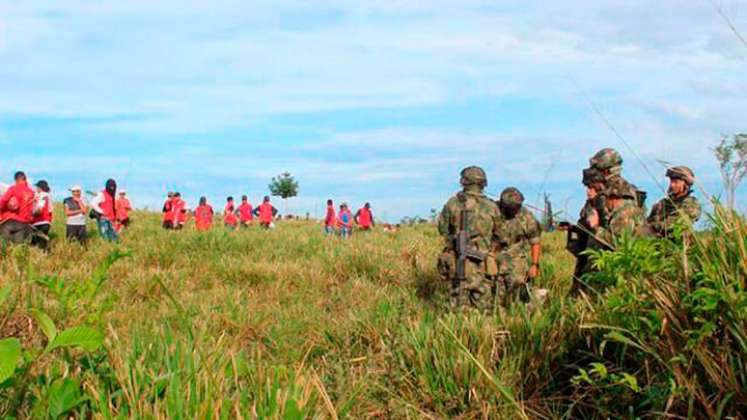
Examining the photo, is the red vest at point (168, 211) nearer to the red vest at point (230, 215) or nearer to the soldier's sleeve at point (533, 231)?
the red vest at point (230, 215)

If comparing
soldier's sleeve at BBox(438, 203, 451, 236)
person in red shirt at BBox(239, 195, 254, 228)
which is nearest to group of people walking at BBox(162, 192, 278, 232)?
person in red shirt at BBox(239, 195, 254, 228)

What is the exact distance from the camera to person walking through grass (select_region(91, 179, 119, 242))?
15.7 meters

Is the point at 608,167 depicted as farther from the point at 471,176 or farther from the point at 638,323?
the point at 638,323

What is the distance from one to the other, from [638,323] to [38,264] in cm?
952

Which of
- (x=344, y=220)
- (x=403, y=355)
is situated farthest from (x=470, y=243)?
(x=344, y=220)

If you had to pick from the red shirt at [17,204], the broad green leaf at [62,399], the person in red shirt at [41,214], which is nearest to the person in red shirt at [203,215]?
the person in red shirt at [41,214]

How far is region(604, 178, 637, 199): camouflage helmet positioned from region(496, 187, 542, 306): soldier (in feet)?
5.23

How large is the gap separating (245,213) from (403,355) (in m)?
20.8

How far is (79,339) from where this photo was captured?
320 centimetres

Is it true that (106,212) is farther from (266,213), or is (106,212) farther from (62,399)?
(62,399)

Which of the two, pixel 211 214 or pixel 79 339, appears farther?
pixel 211 214

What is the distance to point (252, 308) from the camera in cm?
844

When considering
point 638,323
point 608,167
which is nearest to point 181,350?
point 638,323

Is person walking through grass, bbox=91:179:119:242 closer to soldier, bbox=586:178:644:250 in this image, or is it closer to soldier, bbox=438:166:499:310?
soldier, bbox=438:166:499:310
